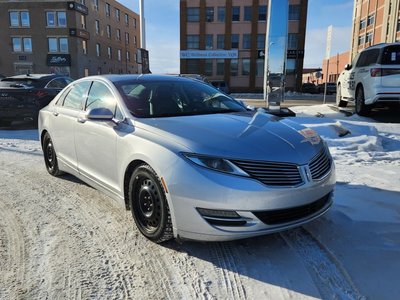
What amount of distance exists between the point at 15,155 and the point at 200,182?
582 cm

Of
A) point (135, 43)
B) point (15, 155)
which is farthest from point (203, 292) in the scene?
point (135, 43)

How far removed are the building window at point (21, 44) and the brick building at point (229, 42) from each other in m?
19.3

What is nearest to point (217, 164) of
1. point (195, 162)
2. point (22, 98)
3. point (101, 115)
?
point (195, 162)

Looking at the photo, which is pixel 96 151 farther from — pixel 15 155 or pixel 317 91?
pixel 317 91

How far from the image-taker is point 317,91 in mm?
44562

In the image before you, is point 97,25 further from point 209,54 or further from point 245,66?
point 245,66

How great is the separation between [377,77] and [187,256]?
26.6 feet

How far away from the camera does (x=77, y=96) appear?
497 cm

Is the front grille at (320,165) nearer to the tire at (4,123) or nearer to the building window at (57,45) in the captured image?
the tire at (4,123)

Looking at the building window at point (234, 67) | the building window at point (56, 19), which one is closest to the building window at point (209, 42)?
the building window at point (234, 67)

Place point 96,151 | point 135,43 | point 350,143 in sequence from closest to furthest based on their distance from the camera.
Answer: point 96,151 → point 350,143 → point 135,43

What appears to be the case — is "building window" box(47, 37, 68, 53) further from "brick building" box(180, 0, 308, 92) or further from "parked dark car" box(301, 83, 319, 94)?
"parked dark car" box(301, 83, 319, 94)

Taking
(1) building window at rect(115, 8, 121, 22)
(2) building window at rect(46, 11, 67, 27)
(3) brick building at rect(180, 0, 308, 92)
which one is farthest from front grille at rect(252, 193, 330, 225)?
(1) building window at rect(115, 8, 121, 22)

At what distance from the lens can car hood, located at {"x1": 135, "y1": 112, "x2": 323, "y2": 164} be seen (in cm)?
303
